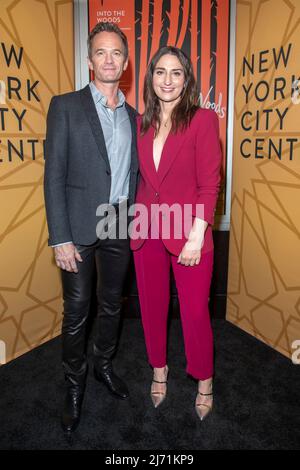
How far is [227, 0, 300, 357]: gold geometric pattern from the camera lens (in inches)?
96.4

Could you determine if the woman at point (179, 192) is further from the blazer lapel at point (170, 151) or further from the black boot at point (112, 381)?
the black boot at point (112, 381)

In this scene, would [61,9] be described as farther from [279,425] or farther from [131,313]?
[279,425]

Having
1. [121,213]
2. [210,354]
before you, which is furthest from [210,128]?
[210,354]

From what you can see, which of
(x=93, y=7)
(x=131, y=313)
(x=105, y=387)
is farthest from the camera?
(x=131, y=313)

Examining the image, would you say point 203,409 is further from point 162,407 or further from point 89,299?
point 89,299

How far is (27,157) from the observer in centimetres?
256

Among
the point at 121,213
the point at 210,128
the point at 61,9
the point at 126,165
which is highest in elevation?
the point at 61,9

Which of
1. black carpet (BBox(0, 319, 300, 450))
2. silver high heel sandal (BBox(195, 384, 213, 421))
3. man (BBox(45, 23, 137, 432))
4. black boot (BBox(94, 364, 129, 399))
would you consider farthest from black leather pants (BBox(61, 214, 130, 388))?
silver high heel sandal (BBox(195, 384, 213, 421))

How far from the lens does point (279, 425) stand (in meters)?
2.02

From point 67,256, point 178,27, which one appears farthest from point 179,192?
point 178,27

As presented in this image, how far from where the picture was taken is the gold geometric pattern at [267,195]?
245cm

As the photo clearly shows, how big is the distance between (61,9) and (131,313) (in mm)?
2256

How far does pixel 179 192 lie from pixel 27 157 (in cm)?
120

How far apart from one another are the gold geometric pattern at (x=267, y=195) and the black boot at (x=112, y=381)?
44.8 inches
